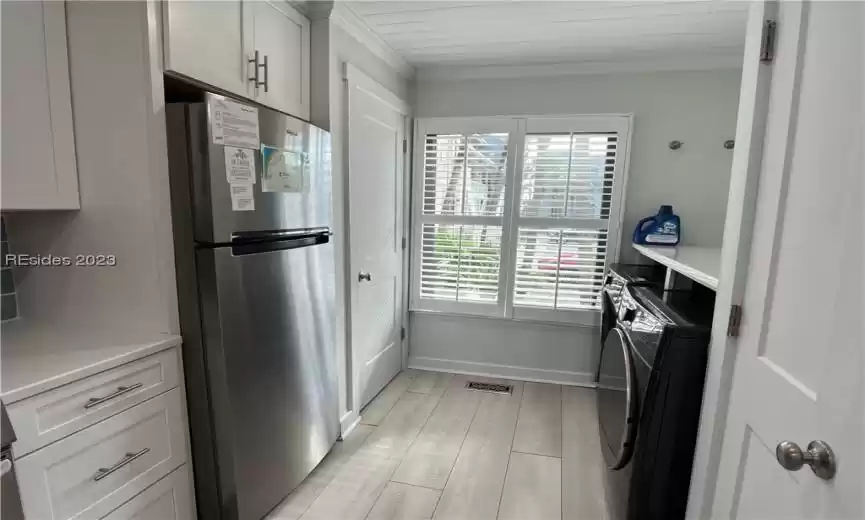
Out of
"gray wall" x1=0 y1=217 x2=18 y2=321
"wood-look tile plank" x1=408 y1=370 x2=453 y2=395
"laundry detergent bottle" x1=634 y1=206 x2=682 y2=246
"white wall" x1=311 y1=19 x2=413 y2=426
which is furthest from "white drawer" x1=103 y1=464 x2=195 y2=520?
"laundry detergent bottle" x1=634 y1=206 x2=682 y2=246

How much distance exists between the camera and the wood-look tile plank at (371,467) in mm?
1720

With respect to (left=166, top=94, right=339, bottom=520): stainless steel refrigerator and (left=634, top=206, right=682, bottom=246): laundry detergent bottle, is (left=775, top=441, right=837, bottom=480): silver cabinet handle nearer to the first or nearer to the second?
(left=166, top=94, right=339, bottom=520): stainless steel refrigerator

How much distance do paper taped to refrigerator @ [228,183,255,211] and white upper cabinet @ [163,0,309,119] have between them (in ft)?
1.21

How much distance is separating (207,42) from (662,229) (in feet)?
8.30

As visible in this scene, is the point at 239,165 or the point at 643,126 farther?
the point at 643,126

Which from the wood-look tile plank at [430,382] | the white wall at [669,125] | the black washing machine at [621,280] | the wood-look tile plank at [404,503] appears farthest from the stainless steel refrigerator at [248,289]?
the white wall at [669,125]

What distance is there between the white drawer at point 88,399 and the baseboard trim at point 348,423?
1092mm

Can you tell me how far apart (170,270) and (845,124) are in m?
1.66

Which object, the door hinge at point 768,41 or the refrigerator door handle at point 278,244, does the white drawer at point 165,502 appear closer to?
the refrigerator door handle at point 278,244

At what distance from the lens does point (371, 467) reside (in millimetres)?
1992

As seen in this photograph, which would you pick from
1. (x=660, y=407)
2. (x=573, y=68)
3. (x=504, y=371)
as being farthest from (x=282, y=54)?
(x=504, y=371)

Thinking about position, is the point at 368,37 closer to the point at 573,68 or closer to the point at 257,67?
the point at 257,67

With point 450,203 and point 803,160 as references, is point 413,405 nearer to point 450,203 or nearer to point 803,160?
point 450,203

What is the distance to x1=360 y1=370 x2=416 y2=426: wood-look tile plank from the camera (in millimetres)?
2459
